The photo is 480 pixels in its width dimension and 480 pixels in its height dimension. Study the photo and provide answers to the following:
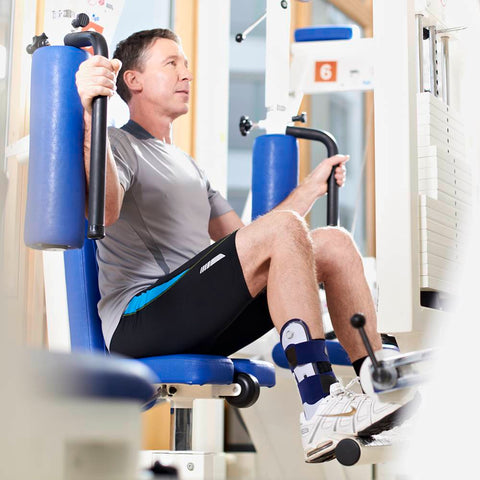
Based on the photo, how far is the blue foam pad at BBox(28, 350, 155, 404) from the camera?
1.31 ft

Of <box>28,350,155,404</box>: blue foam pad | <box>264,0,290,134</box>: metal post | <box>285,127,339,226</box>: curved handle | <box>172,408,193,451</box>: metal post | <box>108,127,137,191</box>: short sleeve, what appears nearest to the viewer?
<box>28,350,155,404</box>: blue foam pad

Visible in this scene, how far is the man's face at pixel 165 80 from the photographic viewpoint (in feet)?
6.71

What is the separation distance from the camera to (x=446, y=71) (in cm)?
179

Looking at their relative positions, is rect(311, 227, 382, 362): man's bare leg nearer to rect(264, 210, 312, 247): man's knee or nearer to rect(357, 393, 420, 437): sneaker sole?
rect(264, 210, 312, 247): man's knee

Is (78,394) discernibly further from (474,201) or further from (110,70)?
(474,201)

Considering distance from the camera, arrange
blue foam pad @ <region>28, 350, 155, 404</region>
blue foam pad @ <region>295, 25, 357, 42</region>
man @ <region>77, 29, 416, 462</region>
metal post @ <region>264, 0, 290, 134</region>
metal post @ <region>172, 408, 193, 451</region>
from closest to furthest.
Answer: blue foam pad @ <region>28, 350, 155, 404</region>
man @ <region>77, 29, 416, 462</region>
metal post @ <region>172, 408, 193, 451</region>
metal post @ <region>264, 0, 290, 134</region>
blue foam pad @ <region>295, 25, 357, 42</region>

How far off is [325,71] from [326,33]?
15cm

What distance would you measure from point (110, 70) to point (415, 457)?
2.90ft

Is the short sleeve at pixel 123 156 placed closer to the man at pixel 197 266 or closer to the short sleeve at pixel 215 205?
the man at pixel 197 266

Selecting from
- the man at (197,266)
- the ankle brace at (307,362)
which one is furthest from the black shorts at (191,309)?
the ankle brace at (307,362)

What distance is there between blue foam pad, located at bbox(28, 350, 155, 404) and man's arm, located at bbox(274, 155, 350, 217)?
157cm

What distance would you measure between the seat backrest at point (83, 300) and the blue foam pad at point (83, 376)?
4.01 ft

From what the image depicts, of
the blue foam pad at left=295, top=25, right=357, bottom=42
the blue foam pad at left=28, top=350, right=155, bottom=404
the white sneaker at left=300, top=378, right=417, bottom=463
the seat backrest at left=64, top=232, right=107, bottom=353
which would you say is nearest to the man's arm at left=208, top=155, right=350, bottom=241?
the seat backrest at left=64, top=232, right=107, bottom=353

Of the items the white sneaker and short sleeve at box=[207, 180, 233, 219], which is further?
short sleeve at box=[207, 180, 233, 219]
